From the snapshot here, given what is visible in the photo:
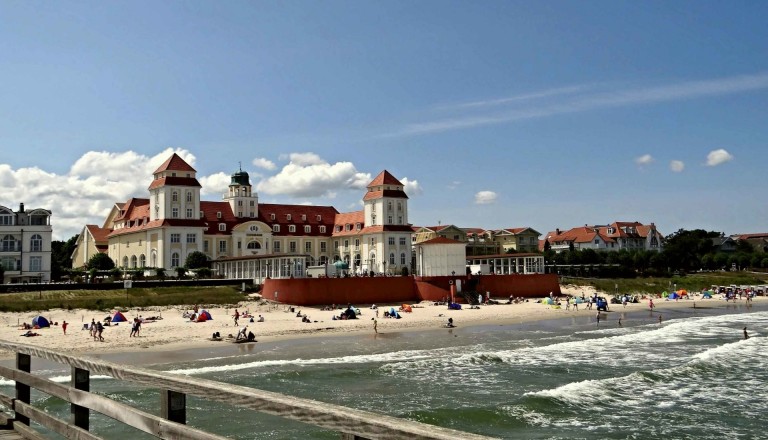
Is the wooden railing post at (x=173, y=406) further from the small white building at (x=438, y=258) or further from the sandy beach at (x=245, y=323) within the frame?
the small white building at (x=438, y=258)

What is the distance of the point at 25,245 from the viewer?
6406 cm

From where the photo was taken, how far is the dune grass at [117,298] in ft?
156

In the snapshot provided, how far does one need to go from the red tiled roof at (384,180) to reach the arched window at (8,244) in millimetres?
42194

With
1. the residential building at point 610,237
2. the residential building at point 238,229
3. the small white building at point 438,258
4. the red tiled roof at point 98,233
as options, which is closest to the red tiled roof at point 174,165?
the residential building at point 238,229

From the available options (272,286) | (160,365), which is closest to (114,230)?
(272,286)

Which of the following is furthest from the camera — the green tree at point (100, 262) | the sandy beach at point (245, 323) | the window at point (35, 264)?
the green tree at point (100, 262)

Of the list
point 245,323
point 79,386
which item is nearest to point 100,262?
point 245,323

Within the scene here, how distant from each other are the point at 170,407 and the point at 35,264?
6776 centimetres

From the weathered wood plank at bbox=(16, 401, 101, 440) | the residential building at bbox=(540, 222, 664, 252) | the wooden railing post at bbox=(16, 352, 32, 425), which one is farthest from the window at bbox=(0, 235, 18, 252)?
the residential building at bbox=(540, 222, 664, 252)

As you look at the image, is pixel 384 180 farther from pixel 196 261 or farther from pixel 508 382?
pixel 508 382

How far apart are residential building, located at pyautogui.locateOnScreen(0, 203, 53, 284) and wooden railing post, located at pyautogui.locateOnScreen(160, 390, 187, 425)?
6610 cm

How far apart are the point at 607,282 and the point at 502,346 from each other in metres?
55.5

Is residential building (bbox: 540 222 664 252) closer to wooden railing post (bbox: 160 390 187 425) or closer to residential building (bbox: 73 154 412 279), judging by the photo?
residential building (bbox: 73 154 412 279)

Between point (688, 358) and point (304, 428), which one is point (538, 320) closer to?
point (688, 358)
